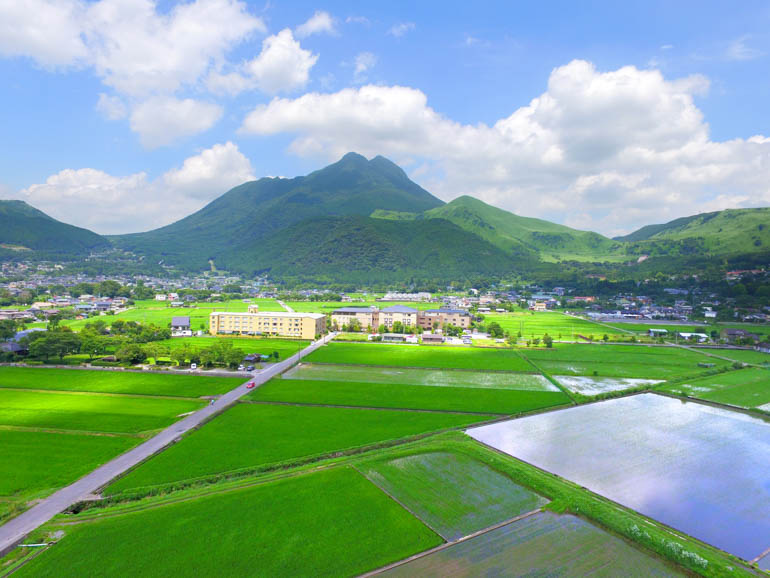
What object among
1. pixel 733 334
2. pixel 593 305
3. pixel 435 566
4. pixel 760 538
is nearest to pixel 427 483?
pixel 435 566

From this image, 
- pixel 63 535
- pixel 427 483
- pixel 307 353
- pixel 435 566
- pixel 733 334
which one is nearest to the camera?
pixel 435 566

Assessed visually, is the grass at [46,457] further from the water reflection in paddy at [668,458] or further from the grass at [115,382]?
Result: the water reflection in paddy at [668,458]

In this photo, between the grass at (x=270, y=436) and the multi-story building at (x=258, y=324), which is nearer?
the grass at (x=270, y=436)

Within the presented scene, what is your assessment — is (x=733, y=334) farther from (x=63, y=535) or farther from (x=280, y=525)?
(x=63, y=535)

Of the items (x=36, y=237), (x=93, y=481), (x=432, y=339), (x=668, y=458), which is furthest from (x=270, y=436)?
(x=36, y=237)

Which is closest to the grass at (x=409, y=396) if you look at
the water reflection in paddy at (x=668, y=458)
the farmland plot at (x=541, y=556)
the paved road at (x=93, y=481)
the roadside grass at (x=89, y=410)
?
the water reflection in paddy at (x=668, y=458)
